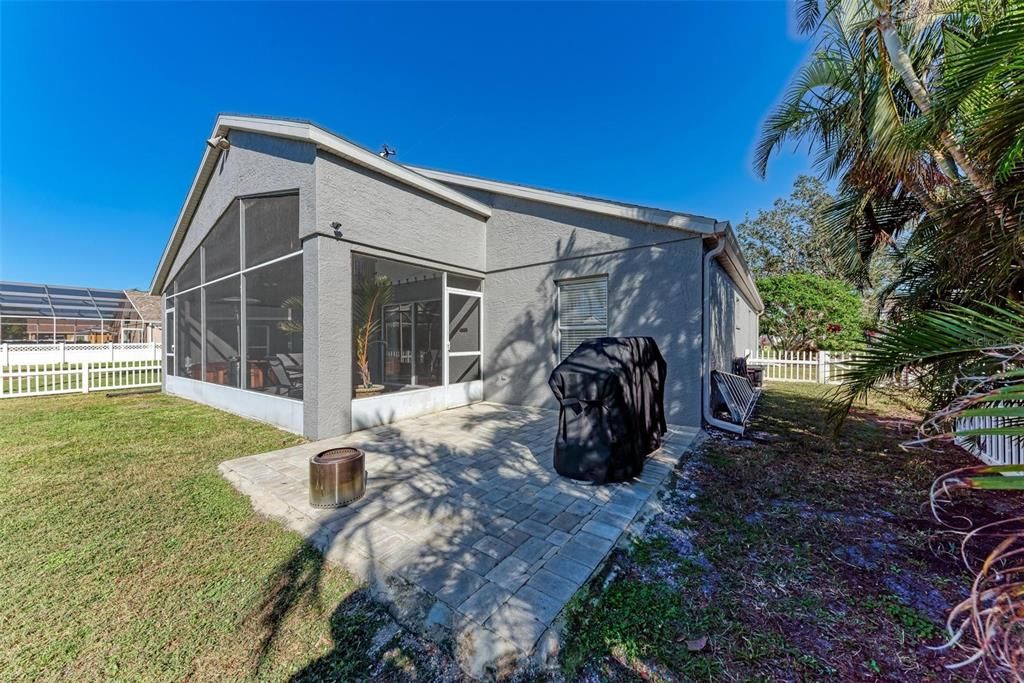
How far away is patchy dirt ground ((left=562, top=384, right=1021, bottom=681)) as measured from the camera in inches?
77.1

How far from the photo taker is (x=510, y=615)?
2203mm

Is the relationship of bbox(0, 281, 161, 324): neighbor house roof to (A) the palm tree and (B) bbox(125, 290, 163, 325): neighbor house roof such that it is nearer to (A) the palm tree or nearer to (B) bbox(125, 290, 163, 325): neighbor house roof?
(B) bbox(125, 290, 163, 325): neighbor house roof

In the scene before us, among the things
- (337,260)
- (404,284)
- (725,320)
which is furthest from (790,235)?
(337,260)

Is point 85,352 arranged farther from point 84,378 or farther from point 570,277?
point 570,277

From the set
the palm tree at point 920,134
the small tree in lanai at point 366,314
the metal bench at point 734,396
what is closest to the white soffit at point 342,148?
the small tree in lanai at point 366,314

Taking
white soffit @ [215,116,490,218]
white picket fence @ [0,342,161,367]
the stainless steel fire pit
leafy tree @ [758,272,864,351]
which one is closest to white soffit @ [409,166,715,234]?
white soffit @ [215,116,490,218]

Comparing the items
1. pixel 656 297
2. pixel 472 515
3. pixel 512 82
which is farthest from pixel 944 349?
pixel 512 82

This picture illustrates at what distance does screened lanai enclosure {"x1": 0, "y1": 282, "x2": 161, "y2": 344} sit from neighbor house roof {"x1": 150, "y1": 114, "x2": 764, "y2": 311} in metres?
19.5

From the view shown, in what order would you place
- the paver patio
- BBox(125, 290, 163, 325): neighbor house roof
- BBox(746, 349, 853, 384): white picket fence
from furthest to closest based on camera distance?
BBox(125, 290, 163, 325): neighbor house roof < BBox(746, 349, 853, 384): white picket fence < the paver patio

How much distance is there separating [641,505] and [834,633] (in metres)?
1.57

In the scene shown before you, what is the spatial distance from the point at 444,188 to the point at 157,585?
689 centimetres

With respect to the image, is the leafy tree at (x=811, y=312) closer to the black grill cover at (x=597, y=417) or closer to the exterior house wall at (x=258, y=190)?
the black grill cover at (x=597, y=417)

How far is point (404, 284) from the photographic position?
304 inches

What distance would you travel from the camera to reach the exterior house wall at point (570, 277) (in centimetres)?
621
